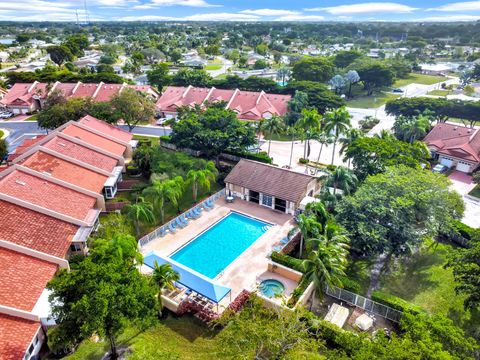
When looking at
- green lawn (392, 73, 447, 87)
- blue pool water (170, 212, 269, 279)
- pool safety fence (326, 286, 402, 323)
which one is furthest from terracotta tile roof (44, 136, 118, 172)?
green lawn (392, 73, 447, 87)

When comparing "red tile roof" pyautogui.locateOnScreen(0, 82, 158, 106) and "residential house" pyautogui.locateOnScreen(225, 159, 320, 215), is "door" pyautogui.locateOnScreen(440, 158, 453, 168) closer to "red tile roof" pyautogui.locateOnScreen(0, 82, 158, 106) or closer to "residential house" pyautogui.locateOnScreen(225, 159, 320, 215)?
"residential house" pyautogui.locateOnScreen(225, 159, 320, 215)

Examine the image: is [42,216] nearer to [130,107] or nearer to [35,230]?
[35,230]

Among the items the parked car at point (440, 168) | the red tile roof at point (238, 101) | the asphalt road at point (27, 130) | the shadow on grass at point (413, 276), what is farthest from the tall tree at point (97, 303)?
the red tile roof at point (238, 101)

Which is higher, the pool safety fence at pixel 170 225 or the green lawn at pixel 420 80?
the pool safety fence at pixel 170 225

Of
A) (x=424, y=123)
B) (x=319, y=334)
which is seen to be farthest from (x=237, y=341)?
(x=424, y=123)

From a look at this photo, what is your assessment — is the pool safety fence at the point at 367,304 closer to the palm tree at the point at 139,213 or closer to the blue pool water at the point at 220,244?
the blue pool water at the point at 220,244

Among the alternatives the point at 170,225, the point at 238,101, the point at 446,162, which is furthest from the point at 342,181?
the point at 238,101
